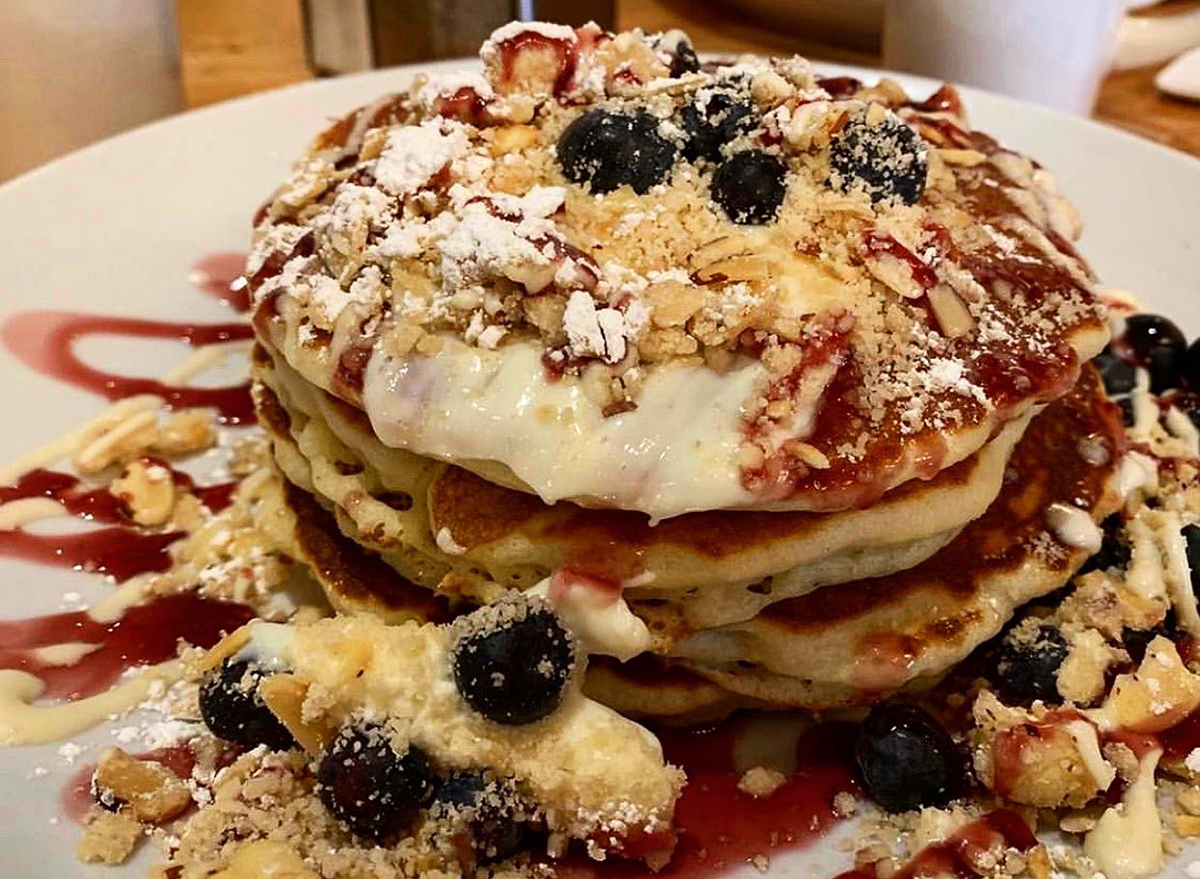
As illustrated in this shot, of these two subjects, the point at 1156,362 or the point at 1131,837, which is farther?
the point at 1156,362

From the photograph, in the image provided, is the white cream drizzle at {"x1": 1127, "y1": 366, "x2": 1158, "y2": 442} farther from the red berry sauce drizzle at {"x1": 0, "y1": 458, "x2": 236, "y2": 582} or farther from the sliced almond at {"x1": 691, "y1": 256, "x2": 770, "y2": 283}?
the red berry sauce drizzle at {"x1": 0, "y1": 458, "x2": 236, "y2": 582}

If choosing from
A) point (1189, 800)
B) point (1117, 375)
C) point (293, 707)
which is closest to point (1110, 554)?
point (1189, 800)

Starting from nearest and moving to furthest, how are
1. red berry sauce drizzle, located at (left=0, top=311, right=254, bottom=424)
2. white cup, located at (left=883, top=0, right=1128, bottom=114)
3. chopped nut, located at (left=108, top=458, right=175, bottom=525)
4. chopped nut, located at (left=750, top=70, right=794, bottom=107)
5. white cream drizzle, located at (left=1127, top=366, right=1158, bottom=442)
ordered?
chopped nut, located at (left=750, top=70, right=794, bottom=107) → chopped nut, located at (left=108, top=458, right=175, bottom=525) → white cream drizzle, located at (left=1127, top=366, right=1158, bottom=442) → red berry sauce drizzle, located at (left=0, top=311, right=254, bottom=424) → white cup, located at (left=883, top=0, right=1128, bottom=114)

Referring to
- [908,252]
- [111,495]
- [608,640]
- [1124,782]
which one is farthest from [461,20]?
[1124,782]

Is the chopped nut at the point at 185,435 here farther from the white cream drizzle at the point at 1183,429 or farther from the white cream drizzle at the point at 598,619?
the white cream drizzle at the point at 1183,429

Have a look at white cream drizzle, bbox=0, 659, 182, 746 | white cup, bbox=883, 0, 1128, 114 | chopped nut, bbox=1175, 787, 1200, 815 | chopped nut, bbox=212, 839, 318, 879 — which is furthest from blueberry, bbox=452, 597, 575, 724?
white cup, bbox=883, 0, 1128, 114

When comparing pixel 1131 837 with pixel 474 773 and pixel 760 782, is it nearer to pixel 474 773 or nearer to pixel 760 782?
pixel 760 782
